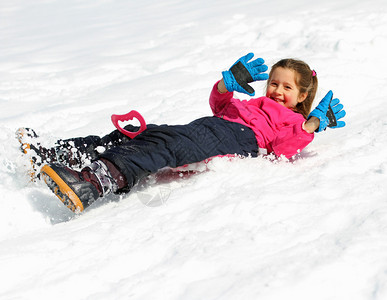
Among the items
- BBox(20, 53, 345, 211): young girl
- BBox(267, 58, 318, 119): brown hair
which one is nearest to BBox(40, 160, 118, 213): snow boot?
BBox(20, 53, 345, 211): young girl

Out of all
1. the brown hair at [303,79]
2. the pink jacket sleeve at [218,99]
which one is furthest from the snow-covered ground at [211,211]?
the pink jacket sleeve at [218,99]

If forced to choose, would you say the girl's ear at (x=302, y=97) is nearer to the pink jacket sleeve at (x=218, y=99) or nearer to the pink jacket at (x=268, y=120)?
the pink jacket at (x=268, y=120)

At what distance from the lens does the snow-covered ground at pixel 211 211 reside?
1286 mm

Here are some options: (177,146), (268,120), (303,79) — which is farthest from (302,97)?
(177,146)

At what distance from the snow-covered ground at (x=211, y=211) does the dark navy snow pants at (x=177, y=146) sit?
0.11 metres

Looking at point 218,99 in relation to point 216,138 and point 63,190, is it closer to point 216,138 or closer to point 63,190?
point 216,138

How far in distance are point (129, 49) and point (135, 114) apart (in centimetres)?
357

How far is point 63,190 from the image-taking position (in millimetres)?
1848

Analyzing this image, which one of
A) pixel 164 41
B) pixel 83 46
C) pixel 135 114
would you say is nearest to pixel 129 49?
pixel 164 41

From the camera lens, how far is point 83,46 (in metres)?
6.29

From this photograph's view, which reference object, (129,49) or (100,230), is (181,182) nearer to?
(100,230)

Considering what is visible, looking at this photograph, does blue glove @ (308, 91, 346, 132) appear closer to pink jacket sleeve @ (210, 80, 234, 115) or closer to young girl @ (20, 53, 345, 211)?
young girl @ (20, 53, 345, 211)

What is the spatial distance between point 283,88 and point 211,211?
1.25m

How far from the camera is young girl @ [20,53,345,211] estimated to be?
1.97 meters
